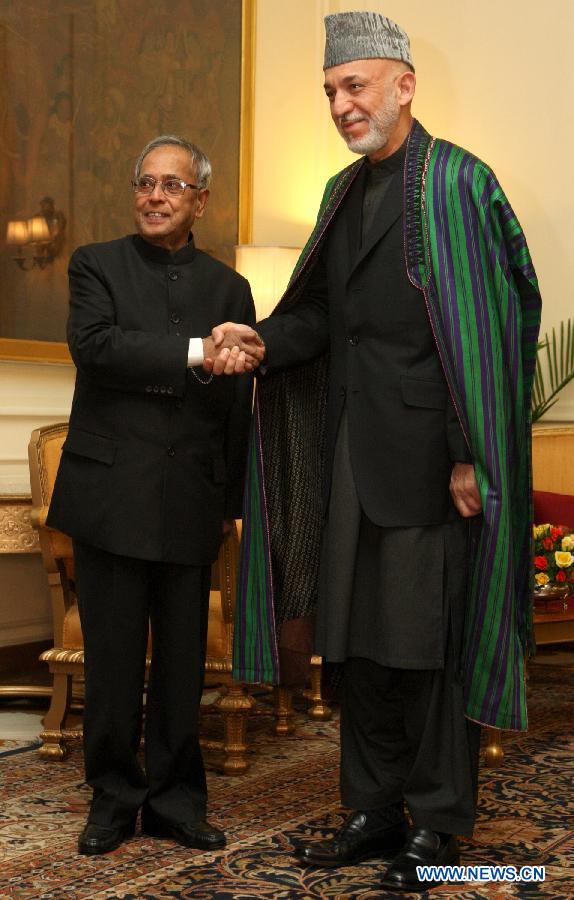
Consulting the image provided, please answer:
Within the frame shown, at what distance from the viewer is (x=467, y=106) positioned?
19.8 ft

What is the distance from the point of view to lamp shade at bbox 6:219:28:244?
16.2ft

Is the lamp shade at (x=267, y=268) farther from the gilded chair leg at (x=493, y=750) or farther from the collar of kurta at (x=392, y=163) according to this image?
the collar of kurta at (x=392, y=163)

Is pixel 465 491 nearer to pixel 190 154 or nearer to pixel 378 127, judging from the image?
pixel 378 127

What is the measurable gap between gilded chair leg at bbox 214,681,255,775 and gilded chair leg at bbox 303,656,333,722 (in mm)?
632

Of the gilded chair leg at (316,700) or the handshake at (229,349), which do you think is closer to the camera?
the handshake at (229,349)

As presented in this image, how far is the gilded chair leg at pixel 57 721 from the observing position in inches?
155

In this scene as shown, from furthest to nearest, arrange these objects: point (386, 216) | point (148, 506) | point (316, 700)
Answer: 1. point (316, 700)
2. point (148, 506)
3. point (386, 216)

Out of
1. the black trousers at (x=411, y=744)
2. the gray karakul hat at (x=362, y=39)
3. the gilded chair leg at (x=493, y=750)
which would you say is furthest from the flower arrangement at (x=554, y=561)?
the gray karakul hat at (x=362, y=39)

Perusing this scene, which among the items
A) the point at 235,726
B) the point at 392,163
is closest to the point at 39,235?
the point at 235,726

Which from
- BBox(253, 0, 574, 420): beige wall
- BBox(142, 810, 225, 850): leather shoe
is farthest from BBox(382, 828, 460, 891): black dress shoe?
BBox(253, 0, 574, 420): beige wall

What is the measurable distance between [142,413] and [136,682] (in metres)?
0.67

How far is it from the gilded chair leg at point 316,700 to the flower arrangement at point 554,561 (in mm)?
873

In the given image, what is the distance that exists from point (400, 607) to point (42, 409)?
107 inches

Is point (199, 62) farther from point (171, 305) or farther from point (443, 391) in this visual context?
point (443, 391)
